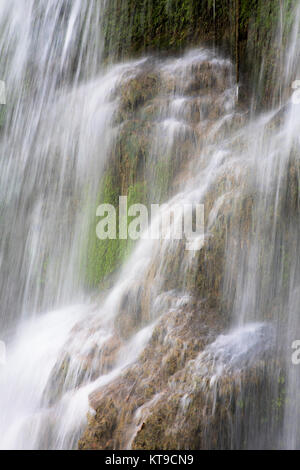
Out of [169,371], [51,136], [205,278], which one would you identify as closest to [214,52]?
[51,136]

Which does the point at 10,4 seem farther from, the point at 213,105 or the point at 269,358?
the point at 269,358

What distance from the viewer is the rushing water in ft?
13.8

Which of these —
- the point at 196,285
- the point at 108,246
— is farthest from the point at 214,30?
the point at 196,285

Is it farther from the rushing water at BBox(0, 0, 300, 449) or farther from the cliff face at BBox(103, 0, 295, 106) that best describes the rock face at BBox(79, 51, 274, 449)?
the cliff face at BBox(103, 0, 295, 106)

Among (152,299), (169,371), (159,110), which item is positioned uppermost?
(159,110)

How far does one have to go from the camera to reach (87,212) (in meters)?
6.02

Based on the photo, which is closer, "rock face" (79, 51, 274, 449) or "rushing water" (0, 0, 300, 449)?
"rock face" (79, 51, 274, 449)

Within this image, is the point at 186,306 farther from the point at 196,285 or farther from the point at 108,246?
the point at 108,246

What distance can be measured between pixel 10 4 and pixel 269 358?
261 inches

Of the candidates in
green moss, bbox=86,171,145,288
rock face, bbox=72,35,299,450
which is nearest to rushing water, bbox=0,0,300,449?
rock face, bbox=72,35,299,450

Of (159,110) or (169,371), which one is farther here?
(159,110)

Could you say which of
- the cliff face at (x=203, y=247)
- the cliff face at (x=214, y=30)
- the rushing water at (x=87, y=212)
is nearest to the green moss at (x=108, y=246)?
the cliff face at (x=203, y=247)

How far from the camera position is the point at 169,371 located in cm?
402
